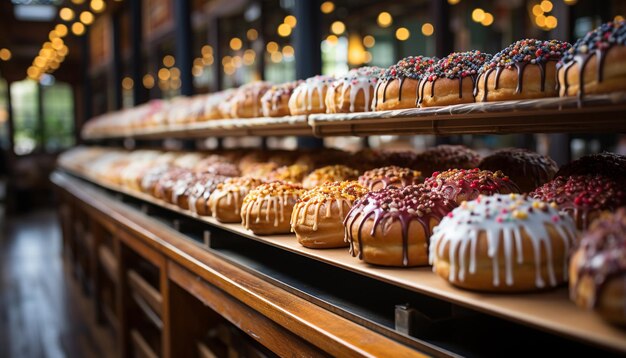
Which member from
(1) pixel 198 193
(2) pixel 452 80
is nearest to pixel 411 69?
(2) pixel 452 80

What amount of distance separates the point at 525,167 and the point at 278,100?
3.64 feet

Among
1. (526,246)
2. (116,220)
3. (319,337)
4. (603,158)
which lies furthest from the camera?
(116,220)

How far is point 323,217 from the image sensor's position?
171cm

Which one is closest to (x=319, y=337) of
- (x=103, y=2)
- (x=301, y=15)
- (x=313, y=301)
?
(x=313, y=301)

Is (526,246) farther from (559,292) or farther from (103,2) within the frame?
(103,2)

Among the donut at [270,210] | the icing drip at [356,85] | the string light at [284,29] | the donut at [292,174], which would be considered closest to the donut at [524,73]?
the icing drip at [356,85]

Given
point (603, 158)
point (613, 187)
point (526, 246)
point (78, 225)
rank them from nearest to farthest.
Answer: point (526, 246) < point (613, 187) < point (603, 158) < point (78, 225)

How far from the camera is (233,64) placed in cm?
1157

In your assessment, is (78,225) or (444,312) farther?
(78,225)

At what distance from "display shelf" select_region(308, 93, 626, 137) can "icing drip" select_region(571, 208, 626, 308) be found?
24cm

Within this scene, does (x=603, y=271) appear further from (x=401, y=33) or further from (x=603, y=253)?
(x=401, y=33)

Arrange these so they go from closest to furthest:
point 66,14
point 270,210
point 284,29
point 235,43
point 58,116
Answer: point 270,210 → point 66,14 → point 284,29 → point 235,43 → point 58,116

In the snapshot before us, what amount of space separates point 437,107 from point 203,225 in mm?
1693

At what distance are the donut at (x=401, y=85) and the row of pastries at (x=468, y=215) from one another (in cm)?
26
